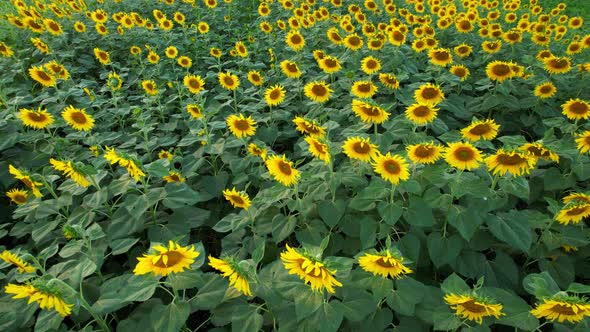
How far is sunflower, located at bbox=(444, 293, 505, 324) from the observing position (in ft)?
5.38

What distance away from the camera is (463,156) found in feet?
7.93

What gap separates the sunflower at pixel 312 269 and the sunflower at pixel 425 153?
1198 mm

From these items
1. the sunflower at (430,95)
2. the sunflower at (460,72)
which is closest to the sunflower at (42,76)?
the sunflower at (430,95)

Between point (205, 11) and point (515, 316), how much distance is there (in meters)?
7.95

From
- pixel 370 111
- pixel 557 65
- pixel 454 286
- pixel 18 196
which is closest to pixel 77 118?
pixel 18 196

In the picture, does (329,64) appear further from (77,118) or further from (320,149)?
(77,118)

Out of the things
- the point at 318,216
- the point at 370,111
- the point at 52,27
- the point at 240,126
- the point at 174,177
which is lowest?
the point at 318,216

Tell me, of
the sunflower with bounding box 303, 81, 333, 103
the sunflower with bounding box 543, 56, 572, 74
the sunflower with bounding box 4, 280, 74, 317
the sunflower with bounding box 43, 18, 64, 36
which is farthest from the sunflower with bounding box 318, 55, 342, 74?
the sunflower with bounding box 43, 18, 64, 36

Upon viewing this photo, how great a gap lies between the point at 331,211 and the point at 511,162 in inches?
43.9

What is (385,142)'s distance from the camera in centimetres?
310

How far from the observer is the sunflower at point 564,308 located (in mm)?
1482

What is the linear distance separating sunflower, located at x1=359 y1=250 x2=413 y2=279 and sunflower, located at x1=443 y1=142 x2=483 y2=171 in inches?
35.5

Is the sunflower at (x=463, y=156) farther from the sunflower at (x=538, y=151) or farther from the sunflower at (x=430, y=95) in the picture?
the sunflower at (x=430, y=95)

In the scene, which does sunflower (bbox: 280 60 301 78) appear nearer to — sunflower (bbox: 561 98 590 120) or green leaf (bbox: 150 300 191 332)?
sunflower (bbox: 561 98 590 120)
